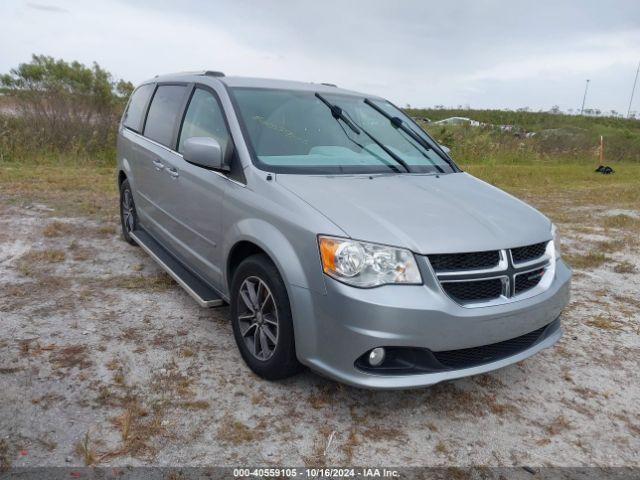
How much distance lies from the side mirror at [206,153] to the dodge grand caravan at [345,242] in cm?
1

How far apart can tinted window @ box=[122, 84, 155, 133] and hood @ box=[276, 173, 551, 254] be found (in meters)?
2.73

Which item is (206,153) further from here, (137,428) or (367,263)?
(137,428)

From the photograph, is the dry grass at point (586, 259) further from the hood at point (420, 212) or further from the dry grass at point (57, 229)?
the dry grass at point (57, 229)

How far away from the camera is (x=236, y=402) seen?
2869 millimetres

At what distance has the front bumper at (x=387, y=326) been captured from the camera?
2451 millimetres

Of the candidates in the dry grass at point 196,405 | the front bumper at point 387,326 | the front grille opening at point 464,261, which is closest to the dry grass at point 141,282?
the dry grass at point 196,405

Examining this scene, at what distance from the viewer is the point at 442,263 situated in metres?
2.56

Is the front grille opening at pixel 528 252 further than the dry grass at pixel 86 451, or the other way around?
the front grille opening at pixel 528 252

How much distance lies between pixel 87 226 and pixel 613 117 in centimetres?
5199

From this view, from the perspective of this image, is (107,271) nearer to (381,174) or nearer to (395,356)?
(381,174)

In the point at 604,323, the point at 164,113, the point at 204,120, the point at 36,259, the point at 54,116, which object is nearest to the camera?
the point at 204,120

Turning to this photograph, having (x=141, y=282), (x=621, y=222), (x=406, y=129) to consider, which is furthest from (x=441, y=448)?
(x=621, y=222)

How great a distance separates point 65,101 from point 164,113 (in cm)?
907

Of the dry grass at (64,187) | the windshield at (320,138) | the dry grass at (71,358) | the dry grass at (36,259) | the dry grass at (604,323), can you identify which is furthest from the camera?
the dry grass at (64,187)
